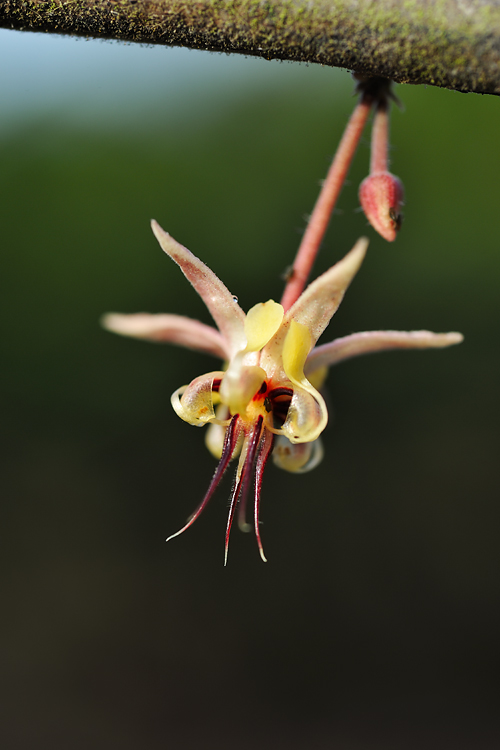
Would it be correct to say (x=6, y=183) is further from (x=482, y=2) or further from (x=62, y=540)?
(x=482, y=2)

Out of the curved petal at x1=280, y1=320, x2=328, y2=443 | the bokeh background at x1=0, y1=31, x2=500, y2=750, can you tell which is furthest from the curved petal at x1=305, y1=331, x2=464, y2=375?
the bokeh background at x1=0, y1=31, x2=500, y2=750

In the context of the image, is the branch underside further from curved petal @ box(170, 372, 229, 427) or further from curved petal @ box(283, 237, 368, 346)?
curved petal @ box(170, 372, 229, 427)

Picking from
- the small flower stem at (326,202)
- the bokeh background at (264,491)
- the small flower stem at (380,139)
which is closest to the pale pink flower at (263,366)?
the small flower stem at (326,202)

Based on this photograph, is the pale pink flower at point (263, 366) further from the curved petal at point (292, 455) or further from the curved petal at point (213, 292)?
the curved petal at point (292, 455)

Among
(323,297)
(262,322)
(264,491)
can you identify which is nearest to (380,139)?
(323,297)

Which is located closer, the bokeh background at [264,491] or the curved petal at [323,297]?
the curved petal at [323,297]

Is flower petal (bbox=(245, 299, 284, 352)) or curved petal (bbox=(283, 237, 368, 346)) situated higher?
curved petal (bbox=(283, 237, 368, 346))
